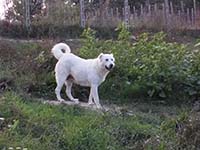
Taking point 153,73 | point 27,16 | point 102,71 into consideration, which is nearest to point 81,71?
point 102,71

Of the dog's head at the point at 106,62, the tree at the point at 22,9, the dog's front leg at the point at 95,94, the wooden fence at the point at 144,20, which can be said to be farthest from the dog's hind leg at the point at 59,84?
the wooden fence at the point at 144,20

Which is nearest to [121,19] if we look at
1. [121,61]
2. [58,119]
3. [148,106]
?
[121,61]

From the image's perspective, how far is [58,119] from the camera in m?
7.30

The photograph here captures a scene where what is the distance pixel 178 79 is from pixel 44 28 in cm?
764

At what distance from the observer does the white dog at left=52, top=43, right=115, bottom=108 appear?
8.88m

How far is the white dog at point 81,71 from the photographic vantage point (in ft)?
29.1

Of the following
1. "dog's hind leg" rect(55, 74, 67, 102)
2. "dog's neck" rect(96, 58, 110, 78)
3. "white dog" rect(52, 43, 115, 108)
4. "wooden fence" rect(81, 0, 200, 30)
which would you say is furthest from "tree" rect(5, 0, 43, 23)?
"dog's neck" rect(96, 58, 110, 78)

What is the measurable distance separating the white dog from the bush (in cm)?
91

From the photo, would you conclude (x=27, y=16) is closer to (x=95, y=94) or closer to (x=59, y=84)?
(x=59, y=84)

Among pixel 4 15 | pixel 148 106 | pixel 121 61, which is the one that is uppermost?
pixel 4 15

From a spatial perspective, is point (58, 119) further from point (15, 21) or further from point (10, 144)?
point (15, 21)

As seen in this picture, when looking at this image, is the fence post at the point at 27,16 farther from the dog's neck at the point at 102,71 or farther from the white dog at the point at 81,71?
the dog's neck at the point at 102,71

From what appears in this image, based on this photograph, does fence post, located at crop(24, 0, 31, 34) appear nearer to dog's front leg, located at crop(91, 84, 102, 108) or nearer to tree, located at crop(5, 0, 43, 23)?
tree, located at crop(5, 0, 43, 23)

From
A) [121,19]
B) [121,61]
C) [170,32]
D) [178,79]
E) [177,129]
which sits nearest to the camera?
[177,129]
